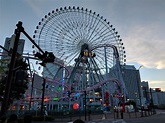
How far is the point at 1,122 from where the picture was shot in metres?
5.12

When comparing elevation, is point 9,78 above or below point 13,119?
above

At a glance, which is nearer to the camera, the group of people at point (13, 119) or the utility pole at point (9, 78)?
the group of people at point (13, 119)

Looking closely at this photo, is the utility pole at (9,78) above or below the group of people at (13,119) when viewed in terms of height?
above

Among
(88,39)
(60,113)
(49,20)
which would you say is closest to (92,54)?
(88,39)

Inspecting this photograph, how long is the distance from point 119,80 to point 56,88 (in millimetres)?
22185

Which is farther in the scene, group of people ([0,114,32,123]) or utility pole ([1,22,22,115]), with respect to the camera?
utility pole ([1,22,22,115])

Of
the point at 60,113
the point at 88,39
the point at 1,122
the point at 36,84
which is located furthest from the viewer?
the point at 88,39

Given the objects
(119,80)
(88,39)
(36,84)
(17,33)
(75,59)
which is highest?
(88,39)

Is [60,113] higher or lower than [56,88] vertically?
lower

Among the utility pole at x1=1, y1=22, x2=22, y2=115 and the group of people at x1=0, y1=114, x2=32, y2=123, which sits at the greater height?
the utility pole at x1=1, y1=22, x2=22, y2=115

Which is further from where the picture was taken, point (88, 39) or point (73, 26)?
point (88, 39)

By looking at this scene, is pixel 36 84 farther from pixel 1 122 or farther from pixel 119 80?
pixel 119 80

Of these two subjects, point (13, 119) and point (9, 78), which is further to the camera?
point (9, 78)

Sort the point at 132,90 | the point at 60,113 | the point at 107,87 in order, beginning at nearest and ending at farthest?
1. the point at 60,113
2. the point at 107,87
3. the point at 132,90
